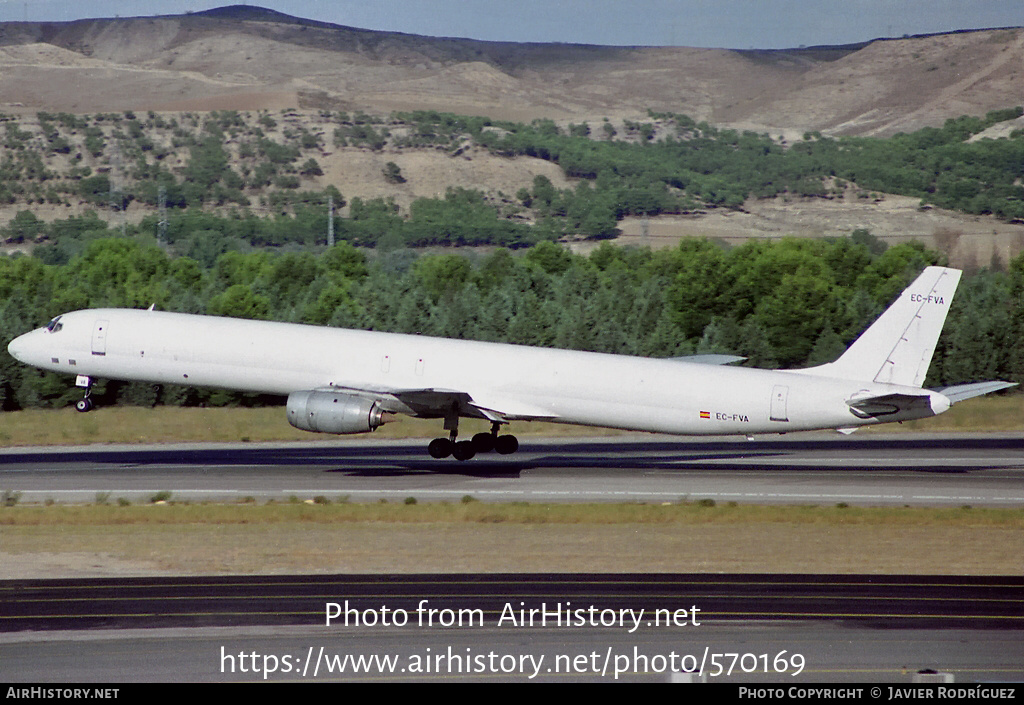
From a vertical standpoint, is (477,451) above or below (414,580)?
below

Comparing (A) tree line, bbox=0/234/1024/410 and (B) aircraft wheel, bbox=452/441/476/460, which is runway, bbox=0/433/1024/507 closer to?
(B) aircraft wheel, bbox=452/441/476/460

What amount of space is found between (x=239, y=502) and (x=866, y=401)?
60.9ft

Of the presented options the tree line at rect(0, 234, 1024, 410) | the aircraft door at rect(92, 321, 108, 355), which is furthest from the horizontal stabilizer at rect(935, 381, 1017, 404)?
the tree line at rect(0, 234, 1024, 410)

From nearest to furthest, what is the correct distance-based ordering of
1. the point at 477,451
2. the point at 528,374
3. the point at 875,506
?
the point at 875,506, the point at 528,374, the point at 477,451

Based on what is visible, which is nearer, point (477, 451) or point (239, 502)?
point (239, 502)

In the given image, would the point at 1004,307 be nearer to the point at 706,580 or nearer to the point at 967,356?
the point at 967,356

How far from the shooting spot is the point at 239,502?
118ft

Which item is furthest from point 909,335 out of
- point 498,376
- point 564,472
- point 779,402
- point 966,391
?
point 498,376

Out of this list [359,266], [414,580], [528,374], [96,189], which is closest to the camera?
[414,580]

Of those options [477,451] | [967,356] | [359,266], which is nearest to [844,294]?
[967,356]

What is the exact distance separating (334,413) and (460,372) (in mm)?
5121

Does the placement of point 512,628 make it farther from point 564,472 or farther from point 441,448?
point 441,448

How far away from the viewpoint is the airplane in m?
38.6

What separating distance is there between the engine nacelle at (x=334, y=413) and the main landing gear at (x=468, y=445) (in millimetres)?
4136
